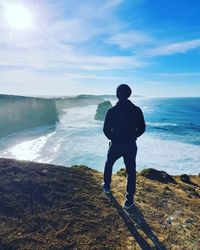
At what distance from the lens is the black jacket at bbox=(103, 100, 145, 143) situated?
247 inches

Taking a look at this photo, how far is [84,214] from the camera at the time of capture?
237 inches

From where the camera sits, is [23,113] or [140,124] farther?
[23,113]

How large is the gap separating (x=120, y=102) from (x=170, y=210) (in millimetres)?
2706

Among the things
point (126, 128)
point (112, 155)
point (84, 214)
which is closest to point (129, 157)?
point (112, 155)

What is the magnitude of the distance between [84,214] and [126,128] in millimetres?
1926

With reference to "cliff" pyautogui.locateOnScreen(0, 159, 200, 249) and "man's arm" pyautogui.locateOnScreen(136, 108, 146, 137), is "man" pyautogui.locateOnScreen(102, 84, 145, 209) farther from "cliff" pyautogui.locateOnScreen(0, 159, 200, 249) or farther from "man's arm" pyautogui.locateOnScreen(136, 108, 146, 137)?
"cliff" pyautogui.locateOnScreen(0, 159, 200, 249)

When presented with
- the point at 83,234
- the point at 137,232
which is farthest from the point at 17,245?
the point at 137,232

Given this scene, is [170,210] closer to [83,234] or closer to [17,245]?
[83,234]

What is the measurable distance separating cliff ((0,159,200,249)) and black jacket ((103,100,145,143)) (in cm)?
153

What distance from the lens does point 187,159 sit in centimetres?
3288

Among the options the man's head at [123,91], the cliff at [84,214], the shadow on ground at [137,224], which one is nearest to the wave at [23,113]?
the cliff at [84,214]

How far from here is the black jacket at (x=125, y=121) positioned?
6270mm

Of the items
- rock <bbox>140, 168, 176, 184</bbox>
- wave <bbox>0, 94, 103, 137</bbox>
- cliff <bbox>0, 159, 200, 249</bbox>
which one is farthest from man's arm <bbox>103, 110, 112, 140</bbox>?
wave <bbox>0, 94, 103, 137</bbox>

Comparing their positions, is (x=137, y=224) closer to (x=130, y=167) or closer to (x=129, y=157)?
(x=130, y=167)
